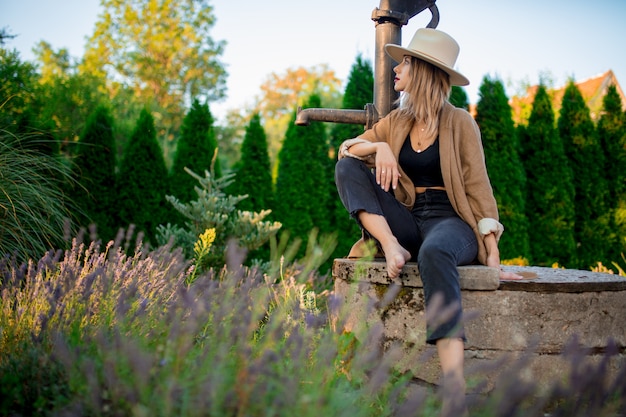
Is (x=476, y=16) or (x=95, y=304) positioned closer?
(x=95, y=304)

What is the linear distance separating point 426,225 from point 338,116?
2.69 feet

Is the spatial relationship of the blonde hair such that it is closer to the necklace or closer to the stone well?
the necklace

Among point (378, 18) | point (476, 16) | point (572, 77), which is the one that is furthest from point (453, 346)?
point (572, 77)

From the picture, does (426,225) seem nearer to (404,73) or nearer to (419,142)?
(419,142)

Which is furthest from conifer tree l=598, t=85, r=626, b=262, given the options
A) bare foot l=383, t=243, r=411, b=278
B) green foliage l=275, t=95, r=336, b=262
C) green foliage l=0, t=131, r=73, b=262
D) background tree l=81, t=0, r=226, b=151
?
background tree l=81, t=0, r=226, b=151

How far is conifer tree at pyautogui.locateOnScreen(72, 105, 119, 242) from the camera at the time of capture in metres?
5.34

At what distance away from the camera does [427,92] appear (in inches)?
104

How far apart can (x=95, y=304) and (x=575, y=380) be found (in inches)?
62.7

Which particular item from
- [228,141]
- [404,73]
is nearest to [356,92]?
[404,73]

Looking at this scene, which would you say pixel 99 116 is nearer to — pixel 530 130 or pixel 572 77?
pixel 530 130

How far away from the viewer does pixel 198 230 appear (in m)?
4.71

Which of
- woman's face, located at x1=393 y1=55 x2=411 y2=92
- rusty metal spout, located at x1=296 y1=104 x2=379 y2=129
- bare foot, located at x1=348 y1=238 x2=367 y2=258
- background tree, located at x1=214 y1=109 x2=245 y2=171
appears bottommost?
bare foot, located at x1=348 y1=238 x2=367 y2=258

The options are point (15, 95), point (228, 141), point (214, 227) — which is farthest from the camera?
point (228, 141)

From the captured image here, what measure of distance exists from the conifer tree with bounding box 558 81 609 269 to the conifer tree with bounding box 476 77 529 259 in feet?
4.26
